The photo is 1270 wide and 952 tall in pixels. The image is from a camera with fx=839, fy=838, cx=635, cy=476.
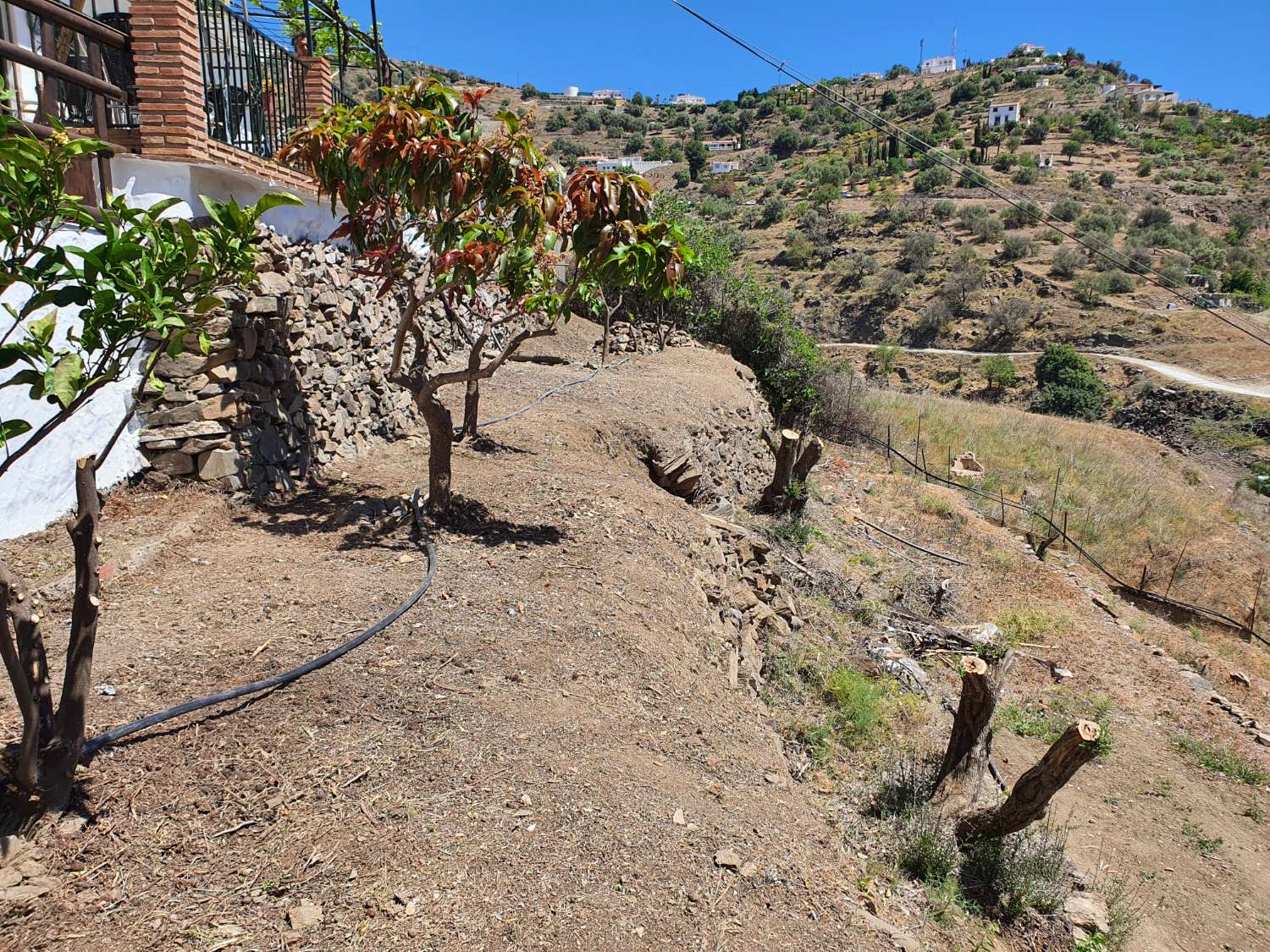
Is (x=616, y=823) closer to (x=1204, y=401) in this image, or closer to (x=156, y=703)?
(x=156, y=703)

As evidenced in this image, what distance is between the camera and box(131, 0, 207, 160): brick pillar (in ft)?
20.0

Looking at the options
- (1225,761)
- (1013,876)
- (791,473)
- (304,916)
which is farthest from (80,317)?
(1225,761)

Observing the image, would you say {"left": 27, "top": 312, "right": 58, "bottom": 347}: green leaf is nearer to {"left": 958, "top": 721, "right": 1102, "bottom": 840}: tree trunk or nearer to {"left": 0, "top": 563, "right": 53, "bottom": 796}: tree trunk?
{"left": 0, "top": 563, "right": 53, "bottom": 796}: tree trunk

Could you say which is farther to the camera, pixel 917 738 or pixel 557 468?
pixel 557 468

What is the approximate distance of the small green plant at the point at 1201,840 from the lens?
23.7ft

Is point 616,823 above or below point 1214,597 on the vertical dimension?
above

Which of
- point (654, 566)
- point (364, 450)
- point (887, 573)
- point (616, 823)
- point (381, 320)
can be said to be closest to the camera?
point (616, 823)

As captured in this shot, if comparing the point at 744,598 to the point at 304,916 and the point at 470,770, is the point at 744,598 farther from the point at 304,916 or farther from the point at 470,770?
the point at 304,916

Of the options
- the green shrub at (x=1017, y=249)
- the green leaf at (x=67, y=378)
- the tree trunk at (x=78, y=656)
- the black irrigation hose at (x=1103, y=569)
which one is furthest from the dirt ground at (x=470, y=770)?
the green shrub at (x=1017, y=249)

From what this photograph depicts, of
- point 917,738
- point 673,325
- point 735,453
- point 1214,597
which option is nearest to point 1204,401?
point 1214,597

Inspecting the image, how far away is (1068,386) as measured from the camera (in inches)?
1166

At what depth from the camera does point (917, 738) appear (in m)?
7.33

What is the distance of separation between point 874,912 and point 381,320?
24.0 feet

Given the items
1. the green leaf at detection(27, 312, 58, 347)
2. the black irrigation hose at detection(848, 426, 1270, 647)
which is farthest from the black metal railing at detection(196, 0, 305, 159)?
the black irrigation hose at detection(848, 426, 1270, 647)
